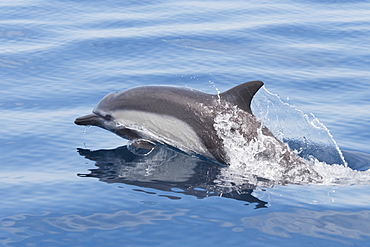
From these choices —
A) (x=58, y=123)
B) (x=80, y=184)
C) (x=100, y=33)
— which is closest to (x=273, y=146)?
(x=80, y=184)

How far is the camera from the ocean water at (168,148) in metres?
6.49

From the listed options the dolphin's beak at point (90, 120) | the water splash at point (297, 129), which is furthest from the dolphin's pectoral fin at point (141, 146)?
the water splash at point (297, 129)

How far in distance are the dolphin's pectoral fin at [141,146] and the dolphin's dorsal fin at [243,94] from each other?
1.34 meters

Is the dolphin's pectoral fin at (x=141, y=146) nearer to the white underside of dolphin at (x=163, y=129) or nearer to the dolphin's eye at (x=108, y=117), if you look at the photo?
the white underside of dolphin at (x=163, y=129)

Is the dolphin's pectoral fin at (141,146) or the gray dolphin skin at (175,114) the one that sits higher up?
the gray dolphin skin at (175,114)

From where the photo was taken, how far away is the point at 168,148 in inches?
348

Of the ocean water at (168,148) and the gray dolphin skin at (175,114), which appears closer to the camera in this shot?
the ocean water at (168,148)

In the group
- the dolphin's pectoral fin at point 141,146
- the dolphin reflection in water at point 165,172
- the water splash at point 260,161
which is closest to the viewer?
the dolphin reflection in water at point 165,172

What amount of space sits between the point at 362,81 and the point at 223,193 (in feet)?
21.5

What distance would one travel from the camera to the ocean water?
21.3ft

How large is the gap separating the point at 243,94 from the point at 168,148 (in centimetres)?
145

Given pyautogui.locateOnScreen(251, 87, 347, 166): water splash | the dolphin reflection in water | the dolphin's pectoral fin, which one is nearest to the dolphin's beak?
the dolphin reflection in water

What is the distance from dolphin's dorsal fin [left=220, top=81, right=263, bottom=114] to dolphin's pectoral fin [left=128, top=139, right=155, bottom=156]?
4.41ft

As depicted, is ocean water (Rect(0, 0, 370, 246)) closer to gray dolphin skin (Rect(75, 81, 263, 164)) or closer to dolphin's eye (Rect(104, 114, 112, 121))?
gray dolphin skin (Rect(75, 81, 263, 164))
